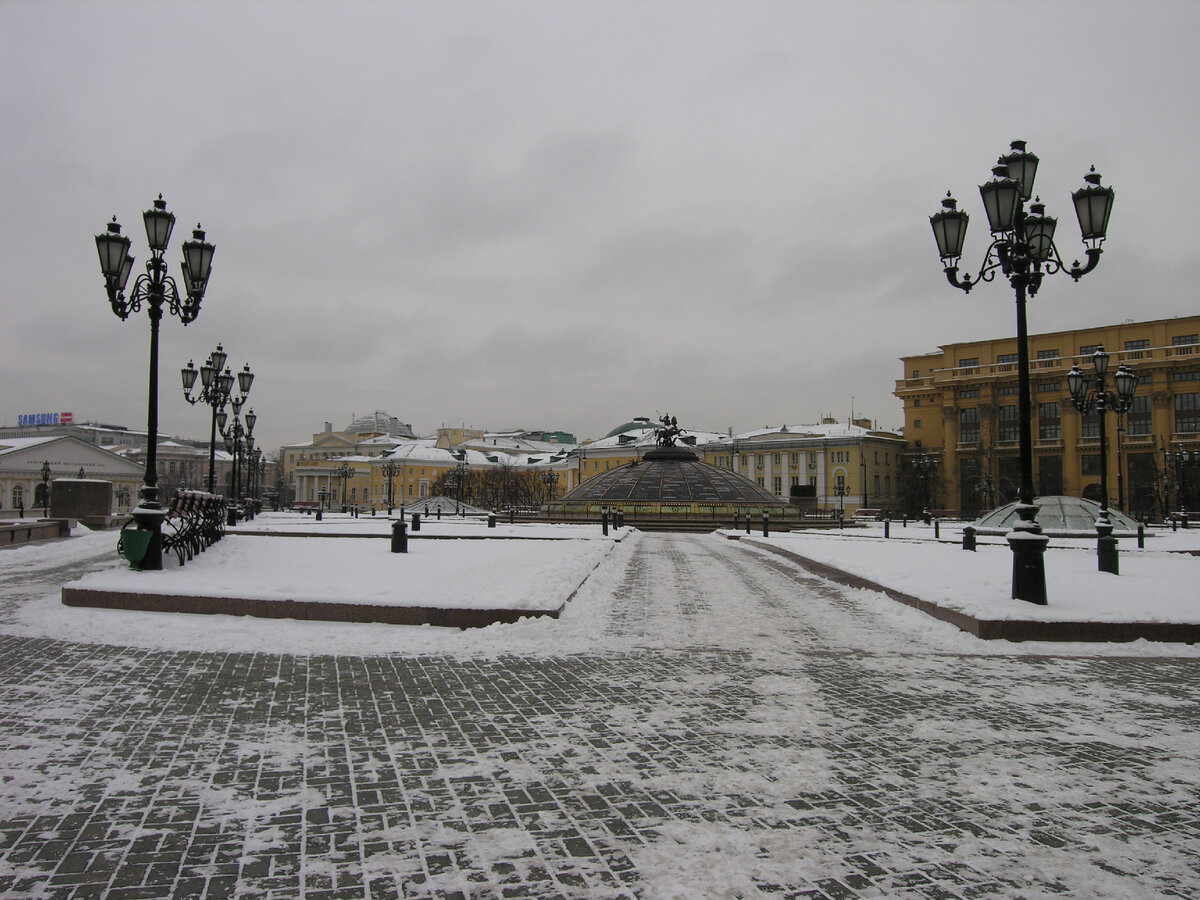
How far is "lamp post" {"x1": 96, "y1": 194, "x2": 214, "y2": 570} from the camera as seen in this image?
11594mm

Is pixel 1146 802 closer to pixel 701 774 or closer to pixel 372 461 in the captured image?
pixel 701 774

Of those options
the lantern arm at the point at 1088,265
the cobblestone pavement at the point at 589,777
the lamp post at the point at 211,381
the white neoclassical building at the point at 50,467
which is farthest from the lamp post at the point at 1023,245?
the white neoclassical building at the point at 50,467

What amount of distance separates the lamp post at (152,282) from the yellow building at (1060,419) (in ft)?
218

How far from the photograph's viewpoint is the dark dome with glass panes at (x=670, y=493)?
147ft

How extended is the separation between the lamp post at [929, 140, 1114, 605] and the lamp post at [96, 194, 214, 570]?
1132 centimetres

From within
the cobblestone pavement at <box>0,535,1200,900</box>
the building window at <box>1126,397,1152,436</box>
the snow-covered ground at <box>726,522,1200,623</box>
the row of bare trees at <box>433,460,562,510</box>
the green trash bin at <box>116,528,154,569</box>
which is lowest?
the cobblestone pavement at <box>0,535,1200,900</box>

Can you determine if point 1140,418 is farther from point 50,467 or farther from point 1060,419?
point 50,467

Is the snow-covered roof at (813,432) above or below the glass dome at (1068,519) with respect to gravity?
above

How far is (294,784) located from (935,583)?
996cm

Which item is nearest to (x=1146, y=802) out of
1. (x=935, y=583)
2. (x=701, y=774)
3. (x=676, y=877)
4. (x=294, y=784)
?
(x=701, y=774)

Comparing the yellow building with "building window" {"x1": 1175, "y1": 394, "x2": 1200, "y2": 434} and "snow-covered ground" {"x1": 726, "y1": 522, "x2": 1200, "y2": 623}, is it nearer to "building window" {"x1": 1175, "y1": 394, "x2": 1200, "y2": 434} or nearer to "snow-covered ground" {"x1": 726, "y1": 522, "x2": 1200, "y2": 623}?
"building window" {"x1": 1175, "y1": 394, "x2": 1200, "y2": 434}

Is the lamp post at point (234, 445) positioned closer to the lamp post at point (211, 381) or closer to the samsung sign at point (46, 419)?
the lamp post at point (211, 381)

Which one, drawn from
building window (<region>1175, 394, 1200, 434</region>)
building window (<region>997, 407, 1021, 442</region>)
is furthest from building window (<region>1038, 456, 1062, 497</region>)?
building window (<region>1175, 394, 1200, 434</region>)

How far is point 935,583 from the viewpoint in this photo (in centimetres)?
1157
